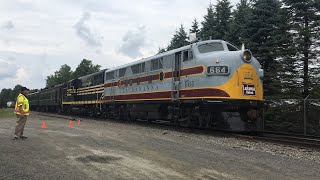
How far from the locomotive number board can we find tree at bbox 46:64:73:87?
121 metres

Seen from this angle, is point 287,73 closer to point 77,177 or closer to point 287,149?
point 287,149

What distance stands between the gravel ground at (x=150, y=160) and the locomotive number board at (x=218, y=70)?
10.8 feet

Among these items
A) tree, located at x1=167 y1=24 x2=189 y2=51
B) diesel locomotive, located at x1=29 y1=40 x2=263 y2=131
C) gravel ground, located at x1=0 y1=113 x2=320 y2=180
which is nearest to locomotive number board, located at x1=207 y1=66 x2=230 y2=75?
diesel locomotive, located at x1=29 y1=40 x2=263 y2=131

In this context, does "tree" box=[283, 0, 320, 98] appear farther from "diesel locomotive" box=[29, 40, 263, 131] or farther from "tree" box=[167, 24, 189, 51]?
"tree" box=[167, 24, 189, 51]

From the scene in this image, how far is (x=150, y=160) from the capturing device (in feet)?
28.3

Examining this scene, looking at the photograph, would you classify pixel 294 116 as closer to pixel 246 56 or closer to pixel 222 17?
pixel 246 56

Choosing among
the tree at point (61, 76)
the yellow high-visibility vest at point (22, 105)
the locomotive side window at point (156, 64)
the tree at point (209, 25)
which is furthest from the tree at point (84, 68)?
the yellow high-visibility vest at point (22, 105)

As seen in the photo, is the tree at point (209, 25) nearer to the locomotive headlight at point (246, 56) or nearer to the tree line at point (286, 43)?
the tree line at point (286, 43)

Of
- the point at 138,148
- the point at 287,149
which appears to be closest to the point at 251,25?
the point at 287,149

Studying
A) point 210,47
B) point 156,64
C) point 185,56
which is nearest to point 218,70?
point 210,47

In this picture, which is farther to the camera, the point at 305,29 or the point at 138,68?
the point at 305,29

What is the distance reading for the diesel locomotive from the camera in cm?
1441

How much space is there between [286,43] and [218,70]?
11.9m

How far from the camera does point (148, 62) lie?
2000 cm
